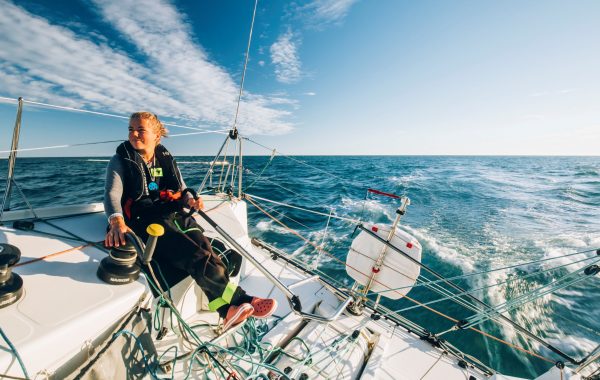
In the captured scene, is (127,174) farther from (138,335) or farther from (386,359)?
(386,359)

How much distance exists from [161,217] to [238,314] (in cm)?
87

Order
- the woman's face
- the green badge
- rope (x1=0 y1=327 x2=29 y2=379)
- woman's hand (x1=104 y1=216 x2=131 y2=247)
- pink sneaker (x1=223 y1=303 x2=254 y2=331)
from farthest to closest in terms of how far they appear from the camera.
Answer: the green badge → the woman's face → pink sneaker (x1=223 y1=303 x2=254 y2=331) → woman's hand (x1=104 y1=216 x2=131 y2=247) → rope (x1=0 y1=327 x2=29 y2=379)

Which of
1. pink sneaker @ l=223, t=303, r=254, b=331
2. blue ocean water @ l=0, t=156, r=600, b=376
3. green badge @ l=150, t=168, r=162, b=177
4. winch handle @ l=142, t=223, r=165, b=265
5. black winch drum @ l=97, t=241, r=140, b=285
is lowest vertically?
blue ocean water @ l=0, t=156, r=600, b=376

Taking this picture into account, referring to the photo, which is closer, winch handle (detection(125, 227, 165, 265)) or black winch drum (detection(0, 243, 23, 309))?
black winch drum (detection(0, 243, 23, 309))

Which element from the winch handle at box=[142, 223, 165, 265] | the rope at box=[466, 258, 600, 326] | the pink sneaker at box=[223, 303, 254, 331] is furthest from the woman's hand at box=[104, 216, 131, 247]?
the rope at box=[466, 258, 600, 326]

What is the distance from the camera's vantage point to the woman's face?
6.39 feet

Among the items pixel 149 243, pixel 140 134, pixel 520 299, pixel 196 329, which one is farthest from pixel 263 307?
pixel 520 299

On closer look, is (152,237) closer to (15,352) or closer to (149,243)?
(149,243)

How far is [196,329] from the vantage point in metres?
1.89

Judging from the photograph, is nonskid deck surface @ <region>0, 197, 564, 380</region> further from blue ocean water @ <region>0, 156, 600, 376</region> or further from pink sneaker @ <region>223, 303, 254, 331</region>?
blue ocean water @ <region>0, 156, 600, 376</region>

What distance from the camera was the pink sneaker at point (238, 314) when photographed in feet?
5.03

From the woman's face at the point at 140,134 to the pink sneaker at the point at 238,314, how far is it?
1479mm

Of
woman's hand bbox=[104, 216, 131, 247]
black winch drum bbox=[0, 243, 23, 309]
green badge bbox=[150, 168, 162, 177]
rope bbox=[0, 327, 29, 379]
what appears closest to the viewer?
rope bbox=[0, 327, 29, 379]

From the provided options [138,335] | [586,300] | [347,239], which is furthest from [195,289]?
[586,300]
